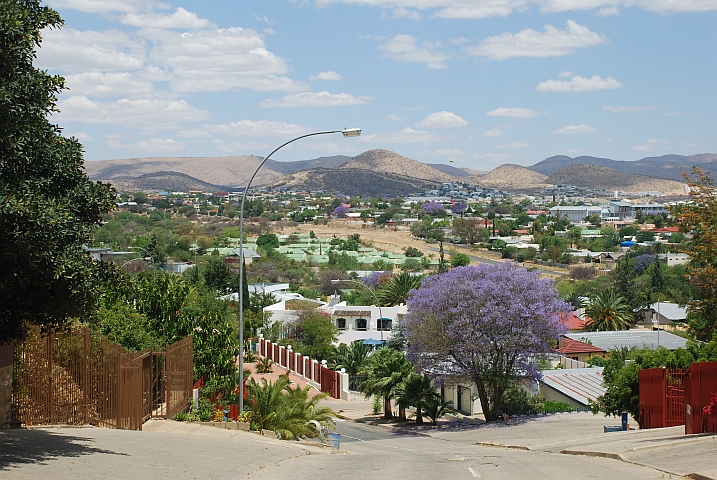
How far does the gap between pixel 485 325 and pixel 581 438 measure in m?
9.21

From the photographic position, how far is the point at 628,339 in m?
54.6

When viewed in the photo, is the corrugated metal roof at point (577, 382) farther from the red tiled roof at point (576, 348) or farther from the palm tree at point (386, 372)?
the red tiled roof at point (576, 348)

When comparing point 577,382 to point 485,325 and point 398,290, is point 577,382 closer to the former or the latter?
point 485,325

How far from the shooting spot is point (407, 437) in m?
31.5

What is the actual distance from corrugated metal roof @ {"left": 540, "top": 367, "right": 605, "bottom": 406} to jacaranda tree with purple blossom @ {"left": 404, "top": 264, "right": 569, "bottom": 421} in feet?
14.9

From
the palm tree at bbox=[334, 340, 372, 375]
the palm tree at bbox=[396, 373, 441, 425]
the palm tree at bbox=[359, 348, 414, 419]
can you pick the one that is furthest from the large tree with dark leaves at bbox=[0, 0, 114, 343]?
the palm tree at bbox=[334, 340, 372, 375]

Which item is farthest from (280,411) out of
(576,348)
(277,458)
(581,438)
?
(576,348)

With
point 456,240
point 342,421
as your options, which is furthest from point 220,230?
point 342,421

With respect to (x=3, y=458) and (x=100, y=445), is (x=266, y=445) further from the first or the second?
(x=3, y=458)

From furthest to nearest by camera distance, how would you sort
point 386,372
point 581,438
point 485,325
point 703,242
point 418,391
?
point 386,372, point 418,391, point 485,325, point 703,242, point 581,438

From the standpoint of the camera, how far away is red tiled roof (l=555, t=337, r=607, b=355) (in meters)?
51.0

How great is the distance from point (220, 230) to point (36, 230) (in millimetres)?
136140

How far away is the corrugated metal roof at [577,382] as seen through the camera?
3794cm

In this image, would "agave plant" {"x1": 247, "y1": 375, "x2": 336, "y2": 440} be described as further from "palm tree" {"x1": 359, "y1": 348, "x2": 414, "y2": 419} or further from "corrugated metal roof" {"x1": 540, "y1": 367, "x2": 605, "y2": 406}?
"corrugated metal roof" {"x1": 540, "y1": 367, "x2": 605, "y2": 406}
